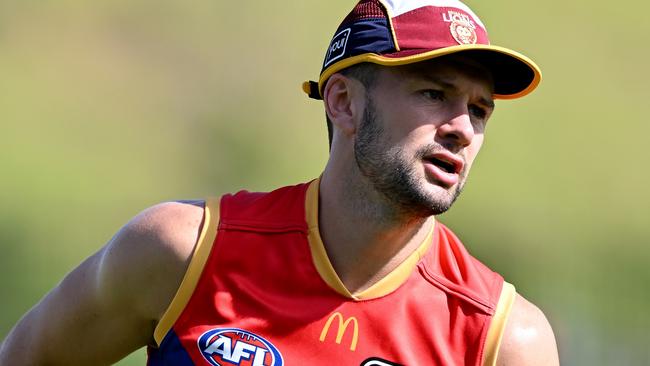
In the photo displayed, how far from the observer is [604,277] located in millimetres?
6410

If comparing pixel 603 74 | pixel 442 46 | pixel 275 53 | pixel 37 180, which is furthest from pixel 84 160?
pixel 442 46

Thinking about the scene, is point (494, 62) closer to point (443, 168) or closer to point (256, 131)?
point (443, 168)

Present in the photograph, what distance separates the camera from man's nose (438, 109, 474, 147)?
2.56 meters

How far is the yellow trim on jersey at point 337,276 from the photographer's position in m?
2.66

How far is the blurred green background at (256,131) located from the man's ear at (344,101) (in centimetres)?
358

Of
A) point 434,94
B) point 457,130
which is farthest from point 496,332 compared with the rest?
point 434,94

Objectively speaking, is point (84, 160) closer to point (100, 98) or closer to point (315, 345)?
point (100, 98)

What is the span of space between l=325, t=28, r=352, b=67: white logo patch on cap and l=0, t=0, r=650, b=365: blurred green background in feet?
11.8

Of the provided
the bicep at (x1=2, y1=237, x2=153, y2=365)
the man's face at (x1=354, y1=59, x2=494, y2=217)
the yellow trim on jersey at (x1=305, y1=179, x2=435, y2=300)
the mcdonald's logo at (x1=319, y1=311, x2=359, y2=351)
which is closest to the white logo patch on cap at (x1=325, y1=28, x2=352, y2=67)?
the man's face at (x1=354, y1=59, x2=494, y2=217)

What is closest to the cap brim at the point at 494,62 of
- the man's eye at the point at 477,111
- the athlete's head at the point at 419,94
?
the athlete's head at the point at 419,94

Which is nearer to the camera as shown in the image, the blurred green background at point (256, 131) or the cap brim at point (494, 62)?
the cap brim at point (494, 62)

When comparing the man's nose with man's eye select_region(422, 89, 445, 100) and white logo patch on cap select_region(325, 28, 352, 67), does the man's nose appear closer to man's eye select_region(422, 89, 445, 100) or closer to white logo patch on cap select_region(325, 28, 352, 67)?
man's eye select_region(422, 89, 445, 100)

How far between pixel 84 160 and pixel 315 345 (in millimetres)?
4658

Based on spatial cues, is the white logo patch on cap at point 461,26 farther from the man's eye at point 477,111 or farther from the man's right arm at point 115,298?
the man's right arm at point 115,298
